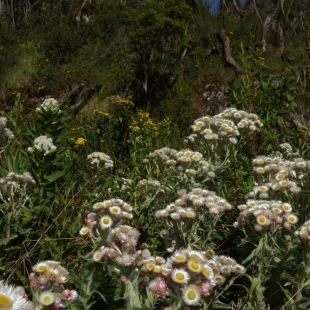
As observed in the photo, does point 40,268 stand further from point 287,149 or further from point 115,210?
point 287,149

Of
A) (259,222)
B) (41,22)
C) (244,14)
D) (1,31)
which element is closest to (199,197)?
(259,222)

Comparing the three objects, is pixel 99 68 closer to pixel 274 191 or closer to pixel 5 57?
pixel 5 57

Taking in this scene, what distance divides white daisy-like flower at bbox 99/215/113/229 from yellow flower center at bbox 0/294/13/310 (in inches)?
32.3

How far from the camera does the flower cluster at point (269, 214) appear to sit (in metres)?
2.20

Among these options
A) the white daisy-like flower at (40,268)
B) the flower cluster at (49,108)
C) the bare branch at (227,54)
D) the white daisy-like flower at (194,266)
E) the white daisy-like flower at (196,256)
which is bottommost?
the white daisy-like flower at (40,268)

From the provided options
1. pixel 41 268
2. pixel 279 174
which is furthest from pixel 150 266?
pixel 279 174

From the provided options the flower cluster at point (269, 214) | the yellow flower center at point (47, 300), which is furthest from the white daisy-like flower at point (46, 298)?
the flower cluster at point (269, 214)

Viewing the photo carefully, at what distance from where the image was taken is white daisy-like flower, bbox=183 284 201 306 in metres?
1.43

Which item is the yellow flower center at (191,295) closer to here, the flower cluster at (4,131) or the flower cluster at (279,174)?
the flower cluster at (279,174)

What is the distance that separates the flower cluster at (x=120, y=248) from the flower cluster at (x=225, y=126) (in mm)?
1781

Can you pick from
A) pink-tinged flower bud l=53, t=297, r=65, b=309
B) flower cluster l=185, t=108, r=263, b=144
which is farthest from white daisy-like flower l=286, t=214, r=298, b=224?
pink-tinged flower bud l=53, t=297, r=65, b=309

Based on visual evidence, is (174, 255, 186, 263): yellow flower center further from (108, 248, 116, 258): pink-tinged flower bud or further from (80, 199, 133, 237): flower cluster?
(80, 199, 133, 237): flower cluster

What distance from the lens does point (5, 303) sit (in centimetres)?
103

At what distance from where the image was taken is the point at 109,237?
5.92 feet
